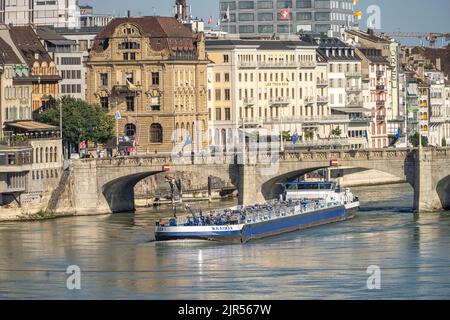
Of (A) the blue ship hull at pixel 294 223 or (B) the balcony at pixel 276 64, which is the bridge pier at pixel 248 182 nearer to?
(A) the blue ship hull at pixel 294 223

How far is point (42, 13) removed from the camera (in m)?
198

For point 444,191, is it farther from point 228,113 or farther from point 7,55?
point 228,113

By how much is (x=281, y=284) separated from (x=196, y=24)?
326ft

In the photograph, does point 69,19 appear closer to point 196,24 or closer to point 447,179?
point 196,24

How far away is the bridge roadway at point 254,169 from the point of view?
136375 mm

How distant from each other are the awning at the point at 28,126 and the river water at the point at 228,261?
33.4ft

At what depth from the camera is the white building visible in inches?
7579

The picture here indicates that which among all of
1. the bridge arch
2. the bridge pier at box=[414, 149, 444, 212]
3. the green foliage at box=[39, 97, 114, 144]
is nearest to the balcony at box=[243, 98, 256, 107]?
the green foliage at box=[39, 97, 114, 144]

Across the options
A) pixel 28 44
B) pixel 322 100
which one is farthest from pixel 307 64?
pixel 28 44

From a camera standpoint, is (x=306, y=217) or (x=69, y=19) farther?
(x=69, y=19)

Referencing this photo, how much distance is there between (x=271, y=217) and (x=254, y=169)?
14.5m

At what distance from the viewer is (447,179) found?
137 metres
